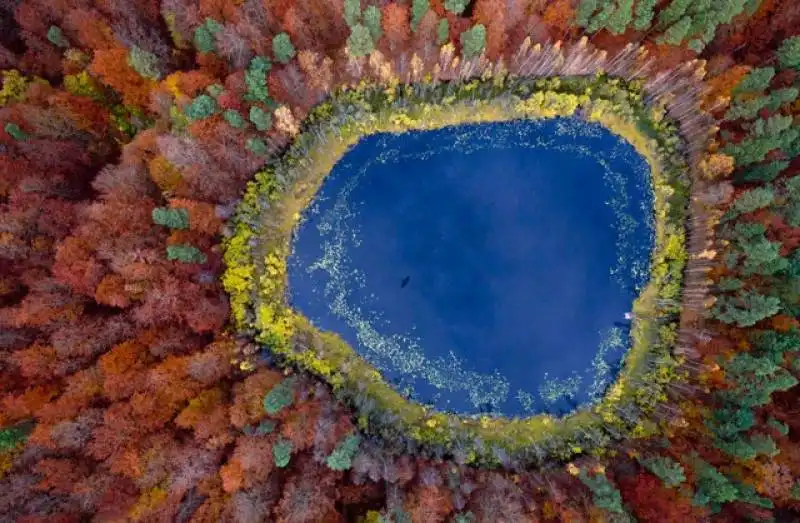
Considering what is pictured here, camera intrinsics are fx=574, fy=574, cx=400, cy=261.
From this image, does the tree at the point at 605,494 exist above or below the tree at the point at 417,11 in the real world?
below

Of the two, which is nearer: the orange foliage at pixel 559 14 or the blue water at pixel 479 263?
the orange foliage at pixel 559 14

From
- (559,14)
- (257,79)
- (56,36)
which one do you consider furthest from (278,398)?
(559,14)

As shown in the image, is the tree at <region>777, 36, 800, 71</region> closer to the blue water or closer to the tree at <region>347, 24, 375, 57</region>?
the blue water

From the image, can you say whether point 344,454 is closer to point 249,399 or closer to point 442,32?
point 249,399

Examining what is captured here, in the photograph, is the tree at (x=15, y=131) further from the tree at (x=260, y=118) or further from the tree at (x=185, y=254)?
the tree at (x=260, y=118)

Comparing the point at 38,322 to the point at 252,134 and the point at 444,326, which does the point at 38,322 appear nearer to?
the point at 252,134

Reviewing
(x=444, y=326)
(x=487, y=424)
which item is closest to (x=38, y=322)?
(x=444, y=326)

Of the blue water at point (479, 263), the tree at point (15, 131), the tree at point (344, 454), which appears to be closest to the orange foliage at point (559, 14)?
the blue water at point (479, 263)

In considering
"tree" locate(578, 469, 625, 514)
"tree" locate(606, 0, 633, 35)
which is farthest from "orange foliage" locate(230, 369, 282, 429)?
"tree" locate(606, 0, 633, 35)
